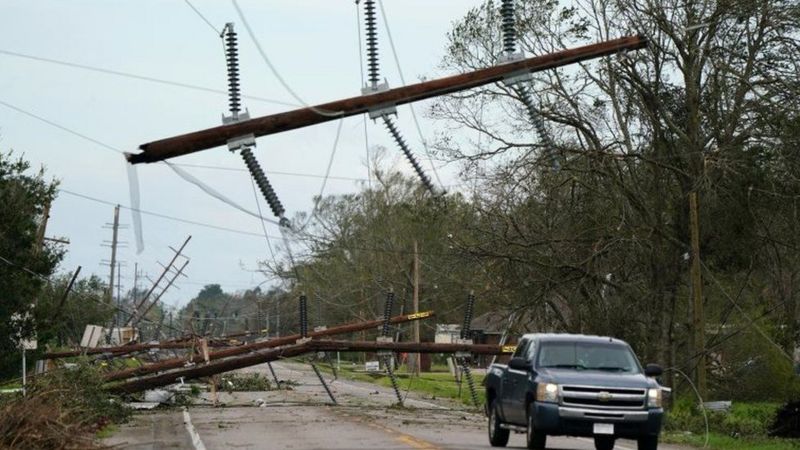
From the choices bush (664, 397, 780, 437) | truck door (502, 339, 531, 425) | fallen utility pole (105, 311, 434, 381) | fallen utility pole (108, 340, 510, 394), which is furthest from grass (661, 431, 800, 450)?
fallen utility pole (105, 311, 434, 381)

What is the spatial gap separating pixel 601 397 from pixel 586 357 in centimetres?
140

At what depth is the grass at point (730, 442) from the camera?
26.2 m

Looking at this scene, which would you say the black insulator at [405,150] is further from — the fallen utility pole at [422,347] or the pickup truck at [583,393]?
the fallen utility pole at [422,347]

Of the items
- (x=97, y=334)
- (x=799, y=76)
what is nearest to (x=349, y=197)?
(x=97, y=334)

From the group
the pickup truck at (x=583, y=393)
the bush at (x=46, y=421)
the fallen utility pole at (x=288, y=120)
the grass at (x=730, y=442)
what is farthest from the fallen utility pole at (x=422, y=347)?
the fallen utility pole at (x=288, y=120)

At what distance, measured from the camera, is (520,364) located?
2109 cm

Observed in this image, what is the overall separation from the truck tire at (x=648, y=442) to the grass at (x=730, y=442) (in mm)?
5841

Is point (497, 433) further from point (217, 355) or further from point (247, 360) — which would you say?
point (217, 355)

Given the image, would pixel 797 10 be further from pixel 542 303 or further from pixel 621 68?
pixel 542 303

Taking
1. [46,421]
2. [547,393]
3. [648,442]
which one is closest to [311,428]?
[46,421]

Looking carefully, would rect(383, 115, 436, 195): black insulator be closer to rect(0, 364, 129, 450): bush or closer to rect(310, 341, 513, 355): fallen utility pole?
rect(0, 364, 129, 450): bush

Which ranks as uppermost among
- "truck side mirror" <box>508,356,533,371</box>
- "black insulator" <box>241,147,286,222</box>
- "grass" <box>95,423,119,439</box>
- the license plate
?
"black insulator" <box>241,147,286,222</box>

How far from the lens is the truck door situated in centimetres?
2100

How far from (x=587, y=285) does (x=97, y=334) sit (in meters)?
17.4
